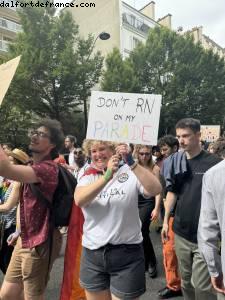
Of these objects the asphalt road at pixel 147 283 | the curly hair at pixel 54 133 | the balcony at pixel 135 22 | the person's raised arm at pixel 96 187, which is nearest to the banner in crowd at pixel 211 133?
the asphalt road at pixel 147 283

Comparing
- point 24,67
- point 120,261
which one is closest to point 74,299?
point 120,261

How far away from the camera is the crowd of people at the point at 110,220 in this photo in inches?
82.4

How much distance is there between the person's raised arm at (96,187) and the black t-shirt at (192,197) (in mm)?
1049

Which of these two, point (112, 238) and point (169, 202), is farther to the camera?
point (169, 202)

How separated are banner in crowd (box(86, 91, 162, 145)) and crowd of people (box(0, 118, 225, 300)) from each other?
3.8 inches

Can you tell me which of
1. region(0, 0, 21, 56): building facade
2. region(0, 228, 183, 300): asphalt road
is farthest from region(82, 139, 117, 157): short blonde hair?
region(0, 0, 21, 56): building facade

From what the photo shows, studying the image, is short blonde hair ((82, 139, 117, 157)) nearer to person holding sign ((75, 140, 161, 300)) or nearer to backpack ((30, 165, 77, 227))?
person holding sign ((75, 140, 161, 300))

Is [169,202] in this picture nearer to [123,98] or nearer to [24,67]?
[123,98]

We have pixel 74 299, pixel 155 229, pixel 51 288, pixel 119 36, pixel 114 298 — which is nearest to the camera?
pixel 114 298

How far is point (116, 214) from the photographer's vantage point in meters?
2.36

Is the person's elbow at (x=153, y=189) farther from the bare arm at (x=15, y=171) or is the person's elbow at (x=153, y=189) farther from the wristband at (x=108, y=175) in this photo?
the bare arm at (x=15, y=171)

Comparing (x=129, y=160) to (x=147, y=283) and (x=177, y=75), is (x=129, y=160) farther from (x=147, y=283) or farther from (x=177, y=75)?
(x=177, y=75)

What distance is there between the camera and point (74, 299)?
2.99 metres

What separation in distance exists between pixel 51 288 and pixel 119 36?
113 ft
